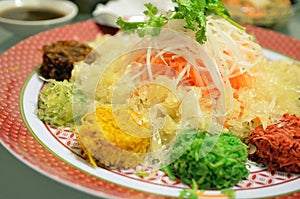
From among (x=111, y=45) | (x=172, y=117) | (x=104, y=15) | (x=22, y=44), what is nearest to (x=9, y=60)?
(x=22, y=44)

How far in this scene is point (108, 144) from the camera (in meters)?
2.25

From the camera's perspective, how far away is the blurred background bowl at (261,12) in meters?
4.44

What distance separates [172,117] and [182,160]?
15.2 inches

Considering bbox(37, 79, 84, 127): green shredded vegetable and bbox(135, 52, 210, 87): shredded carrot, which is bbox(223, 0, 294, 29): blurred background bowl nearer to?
bbox(135, 52, 210, 87): shredded carrot

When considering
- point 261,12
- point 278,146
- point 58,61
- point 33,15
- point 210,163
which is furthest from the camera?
point 261,12

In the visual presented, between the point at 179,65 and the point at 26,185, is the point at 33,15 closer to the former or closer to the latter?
the point at 179,65

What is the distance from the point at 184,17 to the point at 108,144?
2.86 feet

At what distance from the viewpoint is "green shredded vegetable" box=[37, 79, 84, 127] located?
263 cm

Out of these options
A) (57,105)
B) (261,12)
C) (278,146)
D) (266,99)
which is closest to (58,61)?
(57,105)

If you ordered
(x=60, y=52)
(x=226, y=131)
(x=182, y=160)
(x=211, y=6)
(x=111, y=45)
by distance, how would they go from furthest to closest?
1. (x=111, y=45)
2. (x=60, y=52)
3. (x=211, y=6)
4. (x=226, y=131)
5. (x=182, y=160)

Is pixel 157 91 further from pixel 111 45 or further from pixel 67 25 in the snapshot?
pixel 67 25

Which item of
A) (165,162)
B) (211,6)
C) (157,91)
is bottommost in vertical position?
(165,162)

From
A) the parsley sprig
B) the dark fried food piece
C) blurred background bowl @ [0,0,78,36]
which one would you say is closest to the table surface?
the dark fried food piece

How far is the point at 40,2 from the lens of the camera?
4.19 m
